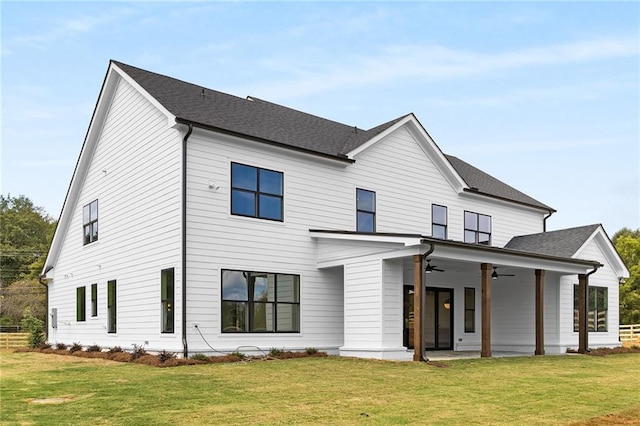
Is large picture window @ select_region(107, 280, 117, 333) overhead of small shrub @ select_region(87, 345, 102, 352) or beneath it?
overhead

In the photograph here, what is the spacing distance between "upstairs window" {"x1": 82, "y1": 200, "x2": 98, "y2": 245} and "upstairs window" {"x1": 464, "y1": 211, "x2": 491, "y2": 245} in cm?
1408

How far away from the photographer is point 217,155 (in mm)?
18641

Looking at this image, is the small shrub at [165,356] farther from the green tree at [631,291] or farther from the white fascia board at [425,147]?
the green tree at [631,291]

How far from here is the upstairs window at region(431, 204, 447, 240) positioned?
2492cm

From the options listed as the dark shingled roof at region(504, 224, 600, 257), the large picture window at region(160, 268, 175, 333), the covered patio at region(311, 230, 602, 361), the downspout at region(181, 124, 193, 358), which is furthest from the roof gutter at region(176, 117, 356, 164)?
the dark shingled roof at region(504, 224, 600, 257)

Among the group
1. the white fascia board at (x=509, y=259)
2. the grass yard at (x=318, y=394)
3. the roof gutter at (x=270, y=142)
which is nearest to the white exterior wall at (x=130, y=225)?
the roof gutter at (x=270, y=142)

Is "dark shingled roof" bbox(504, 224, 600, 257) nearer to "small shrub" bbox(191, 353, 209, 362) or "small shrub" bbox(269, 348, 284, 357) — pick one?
"small shrub" bbox(269, 348, 284, 357)

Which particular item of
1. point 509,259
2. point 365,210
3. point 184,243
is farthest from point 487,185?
point 184,243

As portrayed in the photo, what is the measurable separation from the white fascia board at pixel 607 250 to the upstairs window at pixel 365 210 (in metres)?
8.28

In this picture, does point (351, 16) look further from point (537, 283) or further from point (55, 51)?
point (537, 283)

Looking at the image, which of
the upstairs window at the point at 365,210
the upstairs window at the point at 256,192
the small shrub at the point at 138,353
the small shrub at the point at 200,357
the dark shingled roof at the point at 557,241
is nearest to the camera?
the small shrub at the point at 200,357

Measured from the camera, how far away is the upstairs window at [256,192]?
19062 mm

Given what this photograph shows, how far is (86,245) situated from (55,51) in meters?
8.59

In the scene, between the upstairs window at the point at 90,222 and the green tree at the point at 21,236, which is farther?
the green tree at the point at 21,236
